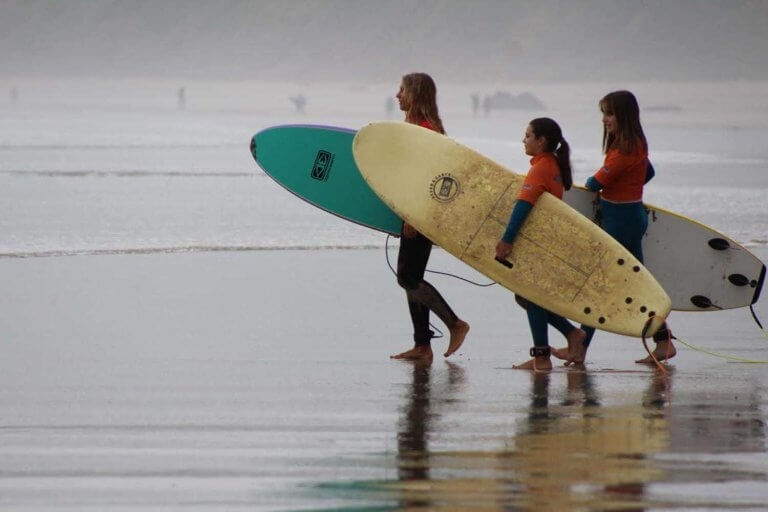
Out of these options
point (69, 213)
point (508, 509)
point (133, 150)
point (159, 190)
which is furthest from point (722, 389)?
point (133, 150)

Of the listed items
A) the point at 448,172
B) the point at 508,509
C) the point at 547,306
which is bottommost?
the point at 508,509

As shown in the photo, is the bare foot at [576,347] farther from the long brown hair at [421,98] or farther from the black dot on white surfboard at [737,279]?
the long brown hair at [421,98]

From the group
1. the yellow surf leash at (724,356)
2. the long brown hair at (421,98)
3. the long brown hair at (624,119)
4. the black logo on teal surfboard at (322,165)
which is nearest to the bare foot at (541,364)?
the yellow surf leash at (724,356)

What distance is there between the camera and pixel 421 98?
6.48 m

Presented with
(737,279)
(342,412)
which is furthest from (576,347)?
(342,412)

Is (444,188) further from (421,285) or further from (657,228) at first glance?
(657,228)

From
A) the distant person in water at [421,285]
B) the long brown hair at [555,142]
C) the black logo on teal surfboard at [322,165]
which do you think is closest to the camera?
the long brown hair at [555,142]

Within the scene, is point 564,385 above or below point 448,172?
below

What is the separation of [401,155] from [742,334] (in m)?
2.14

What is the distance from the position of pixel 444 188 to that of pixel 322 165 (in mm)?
1123

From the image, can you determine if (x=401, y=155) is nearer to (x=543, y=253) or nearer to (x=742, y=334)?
(x=543, y=253)

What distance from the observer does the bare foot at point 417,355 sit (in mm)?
6615

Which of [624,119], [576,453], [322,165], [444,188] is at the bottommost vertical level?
[576,453]

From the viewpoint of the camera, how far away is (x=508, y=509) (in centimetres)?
400
